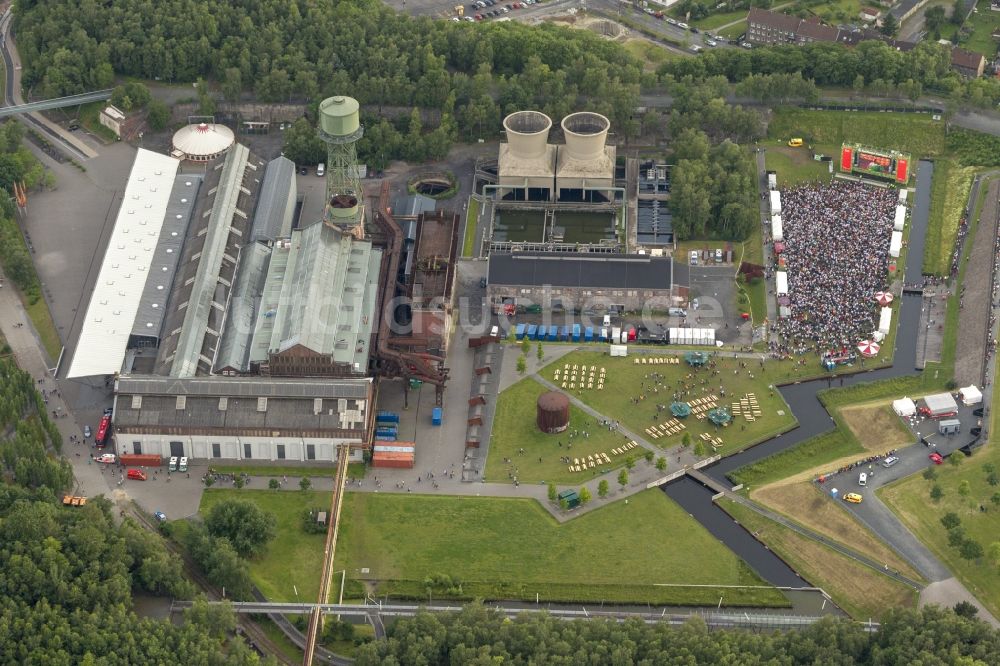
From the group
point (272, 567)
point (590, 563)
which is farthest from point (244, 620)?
point (590, 563)

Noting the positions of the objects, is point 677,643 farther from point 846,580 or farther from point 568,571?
point 846,580

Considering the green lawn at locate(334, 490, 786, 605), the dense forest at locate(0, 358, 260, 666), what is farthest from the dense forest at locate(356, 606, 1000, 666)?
the dense forest at locate(0, 358, 260, 666)

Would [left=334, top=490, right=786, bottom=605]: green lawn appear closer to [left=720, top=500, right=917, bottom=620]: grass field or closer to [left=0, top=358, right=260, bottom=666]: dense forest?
[left=720, top=500, right=917, bottom=620]: grass field

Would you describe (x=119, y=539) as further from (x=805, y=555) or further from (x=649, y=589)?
(x=805, y=555)

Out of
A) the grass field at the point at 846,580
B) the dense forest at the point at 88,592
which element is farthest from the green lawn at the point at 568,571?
the dense forest at the point at 88,592

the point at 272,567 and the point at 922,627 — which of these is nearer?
the point at 922,627

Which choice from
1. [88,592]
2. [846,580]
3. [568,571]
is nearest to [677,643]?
[568,571]
